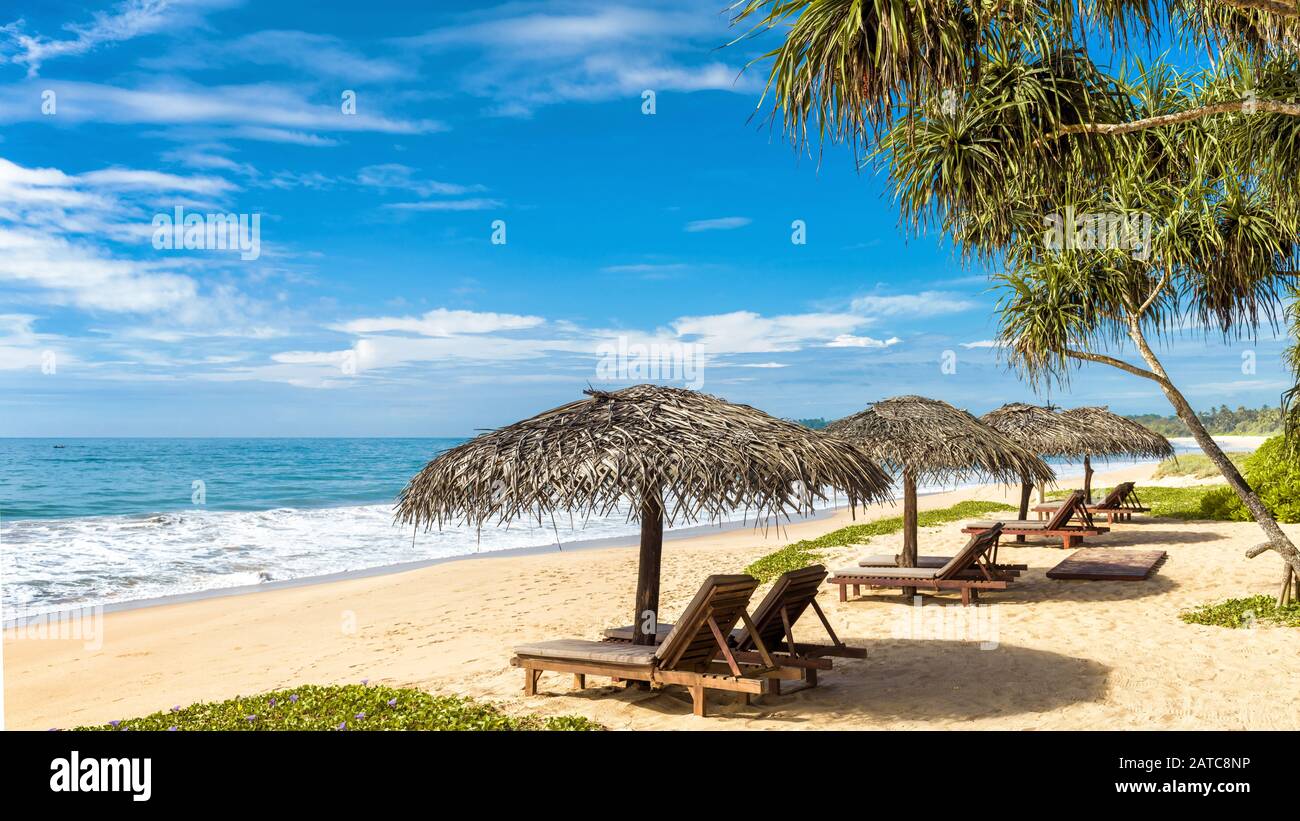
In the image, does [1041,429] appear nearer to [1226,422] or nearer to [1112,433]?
[1112,433]

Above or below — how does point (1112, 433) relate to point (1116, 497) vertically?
above

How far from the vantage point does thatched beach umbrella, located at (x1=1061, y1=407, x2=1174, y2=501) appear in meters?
19.3

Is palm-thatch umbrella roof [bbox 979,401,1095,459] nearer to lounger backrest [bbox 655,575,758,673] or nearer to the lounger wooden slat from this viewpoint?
the lounger wooden slat

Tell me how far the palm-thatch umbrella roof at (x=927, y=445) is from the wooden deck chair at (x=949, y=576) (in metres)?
0.75

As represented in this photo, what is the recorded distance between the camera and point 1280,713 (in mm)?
6355

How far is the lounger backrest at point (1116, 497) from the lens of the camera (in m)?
20.2

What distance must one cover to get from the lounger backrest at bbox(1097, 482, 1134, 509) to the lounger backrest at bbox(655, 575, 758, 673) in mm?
16052

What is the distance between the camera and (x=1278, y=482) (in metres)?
18.3

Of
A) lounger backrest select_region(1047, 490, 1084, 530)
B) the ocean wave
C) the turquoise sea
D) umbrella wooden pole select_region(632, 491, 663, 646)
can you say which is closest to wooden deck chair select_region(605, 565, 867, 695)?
umbrella wooden pole select_region(632, 491, 663, 646)

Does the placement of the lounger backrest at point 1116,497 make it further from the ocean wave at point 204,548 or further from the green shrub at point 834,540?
the ocean wave at point 204,548

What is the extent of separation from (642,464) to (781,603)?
160cm

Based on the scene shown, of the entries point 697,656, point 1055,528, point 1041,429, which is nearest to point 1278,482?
point 1041,429

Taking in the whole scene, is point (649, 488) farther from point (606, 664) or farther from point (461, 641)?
point (461, 641)
